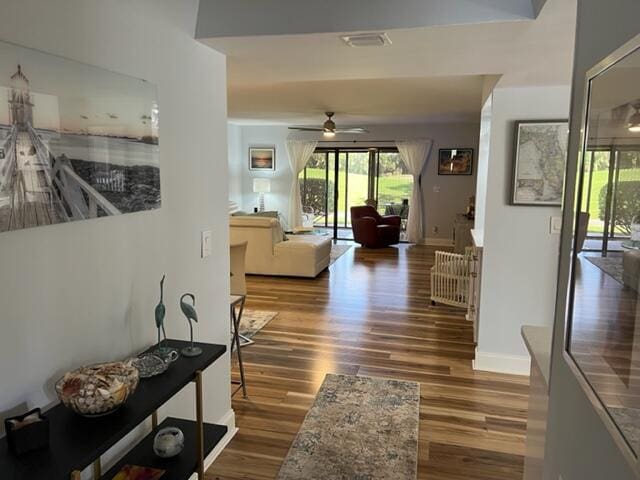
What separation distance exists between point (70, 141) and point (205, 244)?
3.41ft

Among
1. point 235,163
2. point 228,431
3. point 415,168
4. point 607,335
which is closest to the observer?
point 607,335

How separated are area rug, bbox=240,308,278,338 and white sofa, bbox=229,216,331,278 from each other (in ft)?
4.96

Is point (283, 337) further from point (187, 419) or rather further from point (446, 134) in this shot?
point (446, 134)

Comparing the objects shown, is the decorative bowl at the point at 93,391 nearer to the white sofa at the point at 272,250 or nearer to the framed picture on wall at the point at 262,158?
the white sofa at the point at 272,250

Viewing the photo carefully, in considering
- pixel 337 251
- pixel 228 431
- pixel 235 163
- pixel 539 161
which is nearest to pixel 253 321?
pixel 228 431

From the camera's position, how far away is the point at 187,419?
2.37 m

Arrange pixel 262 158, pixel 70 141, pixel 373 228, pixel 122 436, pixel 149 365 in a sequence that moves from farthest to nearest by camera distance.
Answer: pixel 262 158
pixel 373 228
pixel 149 365
pixel 70 141
pixel 122 436

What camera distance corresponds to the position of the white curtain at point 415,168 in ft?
30.7

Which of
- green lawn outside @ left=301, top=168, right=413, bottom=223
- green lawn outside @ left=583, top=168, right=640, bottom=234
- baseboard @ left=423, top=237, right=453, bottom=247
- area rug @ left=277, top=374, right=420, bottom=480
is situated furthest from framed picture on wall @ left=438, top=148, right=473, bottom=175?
green lawn outside @ left=583, top=168, right=640, bottom=234

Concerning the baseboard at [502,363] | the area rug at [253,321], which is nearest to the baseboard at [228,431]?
the area rug at [253,321]

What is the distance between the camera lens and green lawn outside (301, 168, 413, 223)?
9.79 m

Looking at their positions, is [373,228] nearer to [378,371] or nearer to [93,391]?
[378,371]

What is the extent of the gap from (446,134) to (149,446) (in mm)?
8504

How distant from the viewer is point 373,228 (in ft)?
29.6
